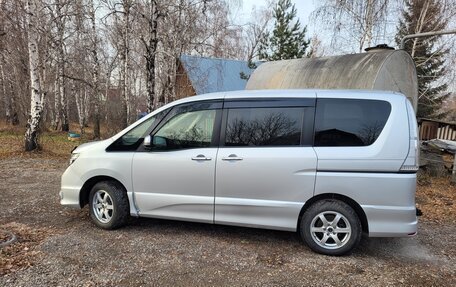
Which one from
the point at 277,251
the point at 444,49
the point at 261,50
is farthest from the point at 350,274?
the point at 261,50

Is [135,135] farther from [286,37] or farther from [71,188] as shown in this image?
[286,37]

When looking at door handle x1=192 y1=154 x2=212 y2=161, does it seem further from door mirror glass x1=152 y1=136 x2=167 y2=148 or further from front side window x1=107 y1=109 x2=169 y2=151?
front side window x1=107 y1=109 x2=169 y2=151

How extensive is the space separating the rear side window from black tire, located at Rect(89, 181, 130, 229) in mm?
2838

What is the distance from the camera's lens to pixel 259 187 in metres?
4.35

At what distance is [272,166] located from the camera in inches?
168

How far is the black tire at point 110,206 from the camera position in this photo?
4.86 meters

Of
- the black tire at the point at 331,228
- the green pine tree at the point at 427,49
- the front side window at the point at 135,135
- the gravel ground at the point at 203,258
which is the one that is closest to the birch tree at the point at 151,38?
the gravel ground at the point at 203,258

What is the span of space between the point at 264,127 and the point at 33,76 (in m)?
10.3

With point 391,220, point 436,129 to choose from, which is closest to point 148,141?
point 391,220

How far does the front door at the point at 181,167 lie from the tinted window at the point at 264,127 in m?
0.24

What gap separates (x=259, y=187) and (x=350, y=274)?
4.72 ft

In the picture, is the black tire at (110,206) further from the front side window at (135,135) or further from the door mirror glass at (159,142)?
the door mirror glass at (159,142)

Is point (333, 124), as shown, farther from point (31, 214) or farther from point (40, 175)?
point (40, 175)

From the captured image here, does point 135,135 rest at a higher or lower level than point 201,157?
higher
